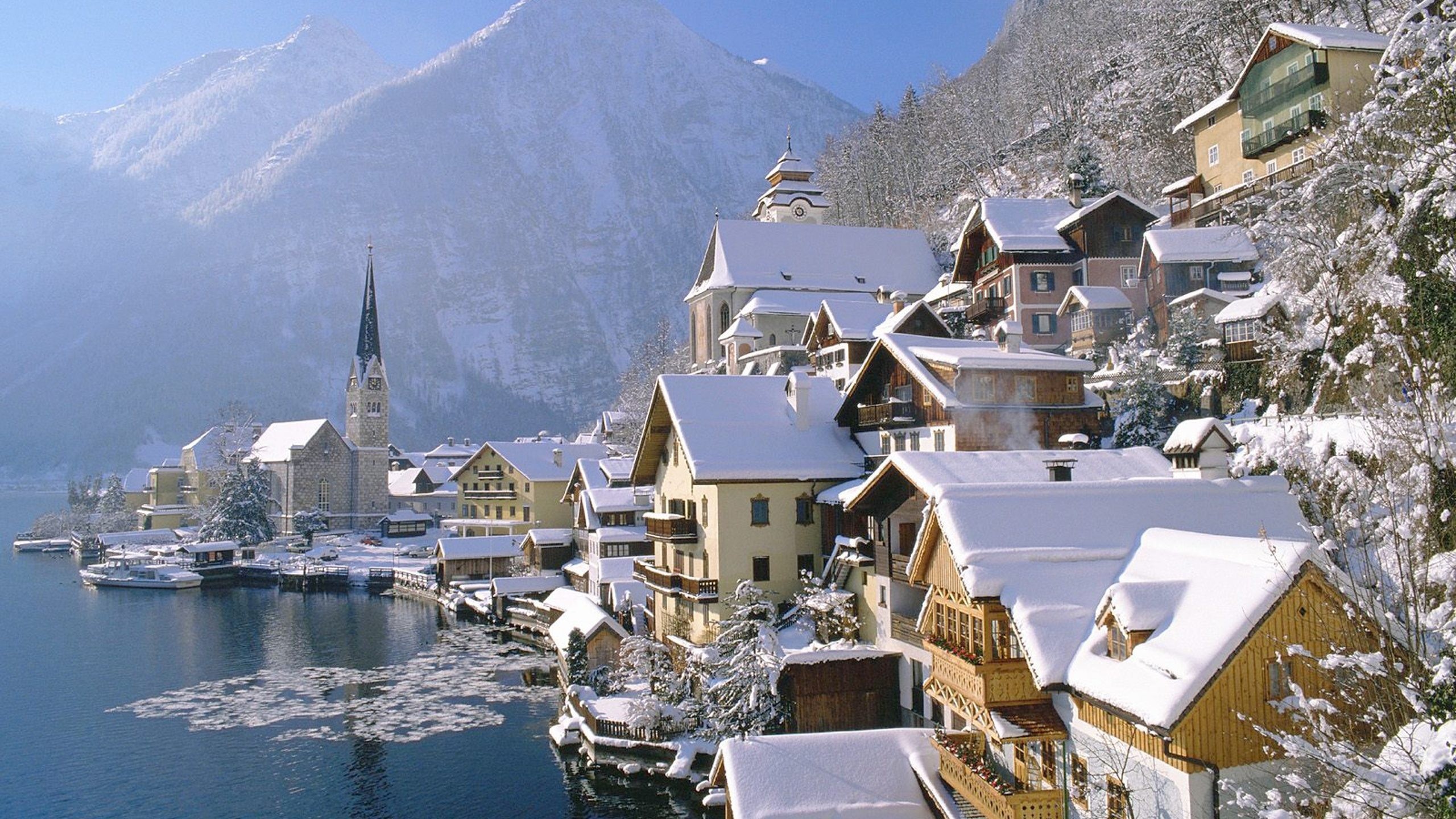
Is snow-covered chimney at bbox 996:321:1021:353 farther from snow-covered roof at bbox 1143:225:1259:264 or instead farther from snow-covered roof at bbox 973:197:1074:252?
snow-covered roof at bbox 973:197:1074:252

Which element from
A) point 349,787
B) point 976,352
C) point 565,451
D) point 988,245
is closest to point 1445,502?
point 976,352

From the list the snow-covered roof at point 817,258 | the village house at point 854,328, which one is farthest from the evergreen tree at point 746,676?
the snow-covered roof at point 817,258

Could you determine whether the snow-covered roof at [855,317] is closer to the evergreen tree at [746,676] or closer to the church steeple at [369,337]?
the evergreen tree at [746,676]

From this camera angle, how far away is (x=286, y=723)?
38562 millimetres

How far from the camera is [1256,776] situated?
590 inches

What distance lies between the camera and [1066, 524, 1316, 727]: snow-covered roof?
14352 millimetres

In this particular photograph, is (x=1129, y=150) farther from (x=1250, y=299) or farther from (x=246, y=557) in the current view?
(x=246, y=557)

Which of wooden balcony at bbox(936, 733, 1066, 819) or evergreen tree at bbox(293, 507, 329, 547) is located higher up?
evergreen tree at bbox(293, 507, 329, 547)

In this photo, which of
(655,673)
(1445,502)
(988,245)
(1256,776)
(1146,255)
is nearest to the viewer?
(1445,502)

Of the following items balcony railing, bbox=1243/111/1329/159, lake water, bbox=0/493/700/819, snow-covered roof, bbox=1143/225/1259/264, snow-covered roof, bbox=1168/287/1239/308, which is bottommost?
lake water, bbox=0/493/700/819

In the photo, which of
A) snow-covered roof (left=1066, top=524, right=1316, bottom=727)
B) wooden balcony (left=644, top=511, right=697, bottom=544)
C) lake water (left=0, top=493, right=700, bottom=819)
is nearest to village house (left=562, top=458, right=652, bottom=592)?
lake water (left=0, top=493, right=700, bottom=819)

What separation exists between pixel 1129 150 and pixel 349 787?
68438mm

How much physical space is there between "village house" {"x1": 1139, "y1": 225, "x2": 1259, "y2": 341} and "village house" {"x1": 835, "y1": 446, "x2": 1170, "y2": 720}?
55.6 ft

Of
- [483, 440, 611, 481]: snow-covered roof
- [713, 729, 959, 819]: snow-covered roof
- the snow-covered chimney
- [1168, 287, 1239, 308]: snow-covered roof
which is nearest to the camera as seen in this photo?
[713, 729, 959, 819]: snow-covered roof
